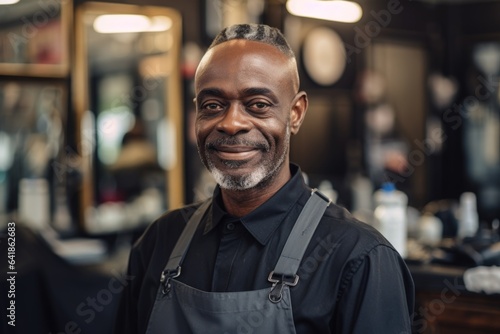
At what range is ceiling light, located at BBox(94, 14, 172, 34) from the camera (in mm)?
4324

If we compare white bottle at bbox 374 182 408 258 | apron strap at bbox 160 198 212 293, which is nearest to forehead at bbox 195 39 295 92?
apron strap at bbox 160 198 212 293

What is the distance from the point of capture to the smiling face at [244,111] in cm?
146

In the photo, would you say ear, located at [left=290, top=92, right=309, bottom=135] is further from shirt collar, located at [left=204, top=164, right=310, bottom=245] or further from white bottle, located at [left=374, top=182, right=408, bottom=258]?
white bottle, located at [left=374, top=182, right=408, bottom=258]

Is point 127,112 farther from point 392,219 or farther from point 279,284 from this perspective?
point 279,284

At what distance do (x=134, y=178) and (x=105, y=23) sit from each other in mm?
1018

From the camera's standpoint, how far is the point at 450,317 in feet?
9.01

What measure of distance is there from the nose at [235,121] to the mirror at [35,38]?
2.81 metres

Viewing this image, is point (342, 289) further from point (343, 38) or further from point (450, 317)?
point (343, 38)

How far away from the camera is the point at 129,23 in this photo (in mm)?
4492

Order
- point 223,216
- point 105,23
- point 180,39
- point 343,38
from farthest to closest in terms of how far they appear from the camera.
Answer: point 343,38
point 180,39
point 105,23
point 223,216

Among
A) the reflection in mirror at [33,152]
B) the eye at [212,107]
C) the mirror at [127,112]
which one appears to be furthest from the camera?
the mirror at [127,112]

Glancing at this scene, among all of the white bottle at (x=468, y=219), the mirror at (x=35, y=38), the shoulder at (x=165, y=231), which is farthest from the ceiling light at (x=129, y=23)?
the shoulder at (x=165, y=231)

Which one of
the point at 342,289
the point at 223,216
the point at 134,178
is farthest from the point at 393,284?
the point at 134,178

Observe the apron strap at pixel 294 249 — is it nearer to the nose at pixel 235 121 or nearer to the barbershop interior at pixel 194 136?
the nose at pixel 235 121
